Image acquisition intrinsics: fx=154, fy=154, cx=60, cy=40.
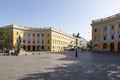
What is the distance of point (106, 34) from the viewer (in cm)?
4769

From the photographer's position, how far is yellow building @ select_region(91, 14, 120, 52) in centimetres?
4347

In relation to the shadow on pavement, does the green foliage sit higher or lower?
higher

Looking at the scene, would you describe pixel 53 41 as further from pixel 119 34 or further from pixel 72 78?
pixel 72 78

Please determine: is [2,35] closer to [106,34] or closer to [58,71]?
[106,34]

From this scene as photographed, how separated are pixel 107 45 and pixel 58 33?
36.0 m

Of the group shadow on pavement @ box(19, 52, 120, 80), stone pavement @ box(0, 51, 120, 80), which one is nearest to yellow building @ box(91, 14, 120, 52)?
stone pavement @ box(0, 51, 120, 80)

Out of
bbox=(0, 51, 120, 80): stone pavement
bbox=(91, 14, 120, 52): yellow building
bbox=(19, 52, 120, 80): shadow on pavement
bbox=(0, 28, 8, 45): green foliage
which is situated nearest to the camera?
bbox=(19, 52, 120, 80): shadow on pavement

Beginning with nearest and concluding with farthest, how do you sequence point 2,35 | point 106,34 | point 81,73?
point 81,73
point 106,34
point 2,35

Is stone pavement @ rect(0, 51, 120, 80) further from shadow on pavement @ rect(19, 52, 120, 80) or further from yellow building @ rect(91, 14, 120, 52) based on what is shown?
yellow building @ rect(91, 14, 120, 52)

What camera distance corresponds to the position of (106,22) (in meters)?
47.3

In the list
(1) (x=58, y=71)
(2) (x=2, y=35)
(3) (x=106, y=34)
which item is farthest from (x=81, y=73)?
(2) (x=2, y=35)

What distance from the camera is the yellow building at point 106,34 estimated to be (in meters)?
43.5

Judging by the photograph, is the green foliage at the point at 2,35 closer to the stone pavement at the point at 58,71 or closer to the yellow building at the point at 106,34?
the yellow building at the point at 106,34

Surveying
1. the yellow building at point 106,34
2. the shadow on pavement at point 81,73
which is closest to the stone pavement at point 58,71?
the shadow on pavement at point 81,73
